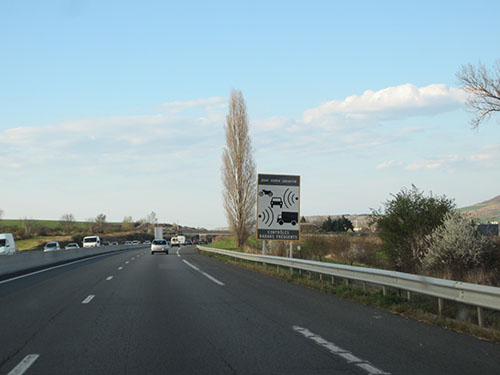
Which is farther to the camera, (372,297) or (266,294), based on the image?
(266,294)

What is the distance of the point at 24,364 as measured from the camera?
6.45 metres

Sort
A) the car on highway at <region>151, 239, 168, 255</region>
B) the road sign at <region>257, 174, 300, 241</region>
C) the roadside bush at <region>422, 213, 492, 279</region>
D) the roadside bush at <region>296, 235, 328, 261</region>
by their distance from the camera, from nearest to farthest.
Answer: the roadside bush at <region>422, 213, 492, 279</region> < the road sign at <region>257, 174, 300, 241</region> < the roadside bush at <region>296, 235, 328, 261</region> < the car on highway at <region>151, 239, 168, 255</region>

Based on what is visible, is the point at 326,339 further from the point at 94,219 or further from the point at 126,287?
the point at 94,219

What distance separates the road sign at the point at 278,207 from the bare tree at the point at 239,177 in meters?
21.3

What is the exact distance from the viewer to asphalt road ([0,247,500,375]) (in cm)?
635

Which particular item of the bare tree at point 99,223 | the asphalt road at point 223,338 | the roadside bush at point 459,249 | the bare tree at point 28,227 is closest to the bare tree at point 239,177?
the roadside bush at point 459,249

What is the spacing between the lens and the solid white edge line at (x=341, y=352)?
6121mm

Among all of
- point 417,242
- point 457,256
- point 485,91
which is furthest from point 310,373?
point 485,91

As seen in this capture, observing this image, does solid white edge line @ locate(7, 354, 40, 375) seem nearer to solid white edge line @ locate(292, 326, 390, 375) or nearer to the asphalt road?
the asphalt road

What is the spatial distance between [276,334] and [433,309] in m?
3.98

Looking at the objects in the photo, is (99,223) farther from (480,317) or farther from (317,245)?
(480,317)

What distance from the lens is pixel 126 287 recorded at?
1680 centimetres

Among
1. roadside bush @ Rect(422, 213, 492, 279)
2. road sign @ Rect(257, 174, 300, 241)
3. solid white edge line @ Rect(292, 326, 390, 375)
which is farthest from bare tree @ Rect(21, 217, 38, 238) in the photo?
solid white edge line @ Rect(292, 326, 390, 375)

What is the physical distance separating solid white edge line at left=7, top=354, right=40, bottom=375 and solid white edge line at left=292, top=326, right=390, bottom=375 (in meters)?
3.64
